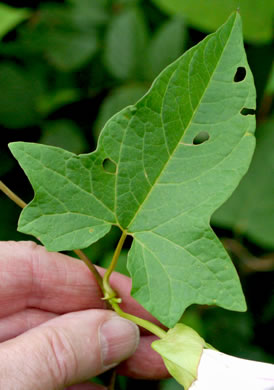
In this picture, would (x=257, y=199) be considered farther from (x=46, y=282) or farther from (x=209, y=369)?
(x=209, y=369)

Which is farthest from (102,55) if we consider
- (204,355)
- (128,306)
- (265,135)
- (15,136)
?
(204,355)

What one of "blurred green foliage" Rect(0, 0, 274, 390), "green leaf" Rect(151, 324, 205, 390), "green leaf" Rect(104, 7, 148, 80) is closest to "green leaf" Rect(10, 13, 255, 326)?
"green leaf" Rect(151, 324, 205, 390)

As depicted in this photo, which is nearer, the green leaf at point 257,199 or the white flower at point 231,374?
the white flower at point 231,374

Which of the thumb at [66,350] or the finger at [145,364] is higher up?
the thumb at [66,350]

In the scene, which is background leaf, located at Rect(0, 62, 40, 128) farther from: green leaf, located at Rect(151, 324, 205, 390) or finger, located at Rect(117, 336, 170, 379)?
green leaf, located at Rect(151, 324, 205, 390)

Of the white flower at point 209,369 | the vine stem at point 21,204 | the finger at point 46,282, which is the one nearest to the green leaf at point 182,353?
the white flower at point 209,369

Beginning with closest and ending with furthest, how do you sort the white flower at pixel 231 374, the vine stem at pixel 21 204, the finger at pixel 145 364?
1. the white flower at pixel 231 374
2. the vine stem at pixel 21 204
3. the finger at pixel 145 364

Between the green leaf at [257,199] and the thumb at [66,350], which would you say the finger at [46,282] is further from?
the green leaf at [257,199]
